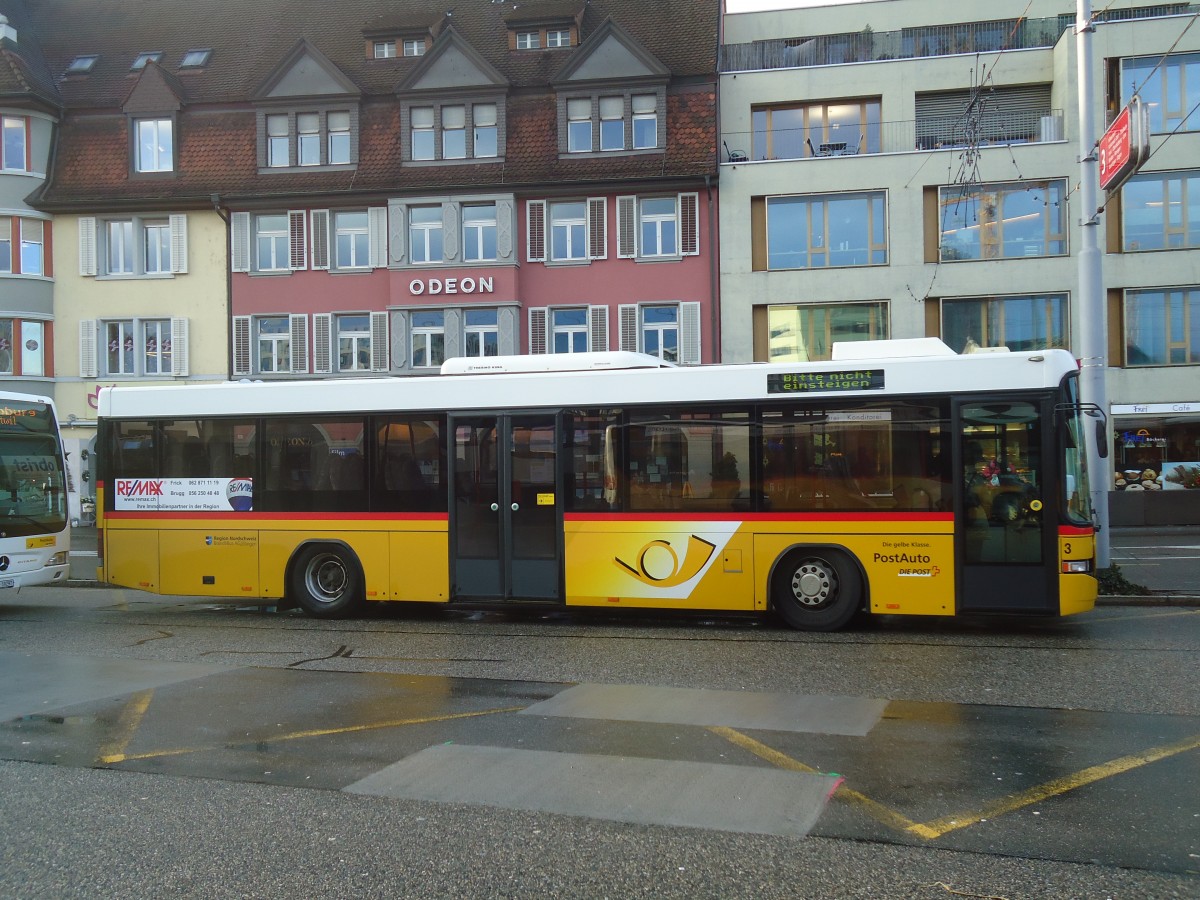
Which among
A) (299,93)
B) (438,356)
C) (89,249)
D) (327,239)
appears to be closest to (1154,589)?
(438,356)

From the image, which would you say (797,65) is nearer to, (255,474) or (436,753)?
(255,474)

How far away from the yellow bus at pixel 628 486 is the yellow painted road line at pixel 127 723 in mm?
4353

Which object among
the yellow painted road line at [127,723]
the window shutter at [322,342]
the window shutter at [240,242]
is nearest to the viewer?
the yellow painted road line at [127,723]

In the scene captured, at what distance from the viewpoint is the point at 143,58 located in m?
33.7

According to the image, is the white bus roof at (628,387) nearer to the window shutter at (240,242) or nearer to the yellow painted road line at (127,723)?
the yellow painted road line at (127,723)

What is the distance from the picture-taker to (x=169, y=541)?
1320cm

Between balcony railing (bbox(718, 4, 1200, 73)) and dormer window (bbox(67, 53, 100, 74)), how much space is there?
19.7 metres

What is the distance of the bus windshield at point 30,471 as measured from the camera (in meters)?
13.8

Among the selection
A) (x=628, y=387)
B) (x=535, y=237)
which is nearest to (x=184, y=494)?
(x=628, y=387)

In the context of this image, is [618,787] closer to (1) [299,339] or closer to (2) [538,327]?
(2) [538,327]

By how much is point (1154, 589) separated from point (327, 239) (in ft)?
77.1

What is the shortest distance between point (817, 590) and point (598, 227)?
1999 cm

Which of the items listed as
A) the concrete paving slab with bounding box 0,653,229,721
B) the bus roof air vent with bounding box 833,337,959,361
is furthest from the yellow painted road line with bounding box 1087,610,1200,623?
the concrete paving slab with bounding box 0,653,229,721

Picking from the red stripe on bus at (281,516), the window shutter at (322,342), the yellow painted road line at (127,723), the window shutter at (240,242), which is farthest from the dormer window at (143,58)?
the yellow painted road line at (127,723)
